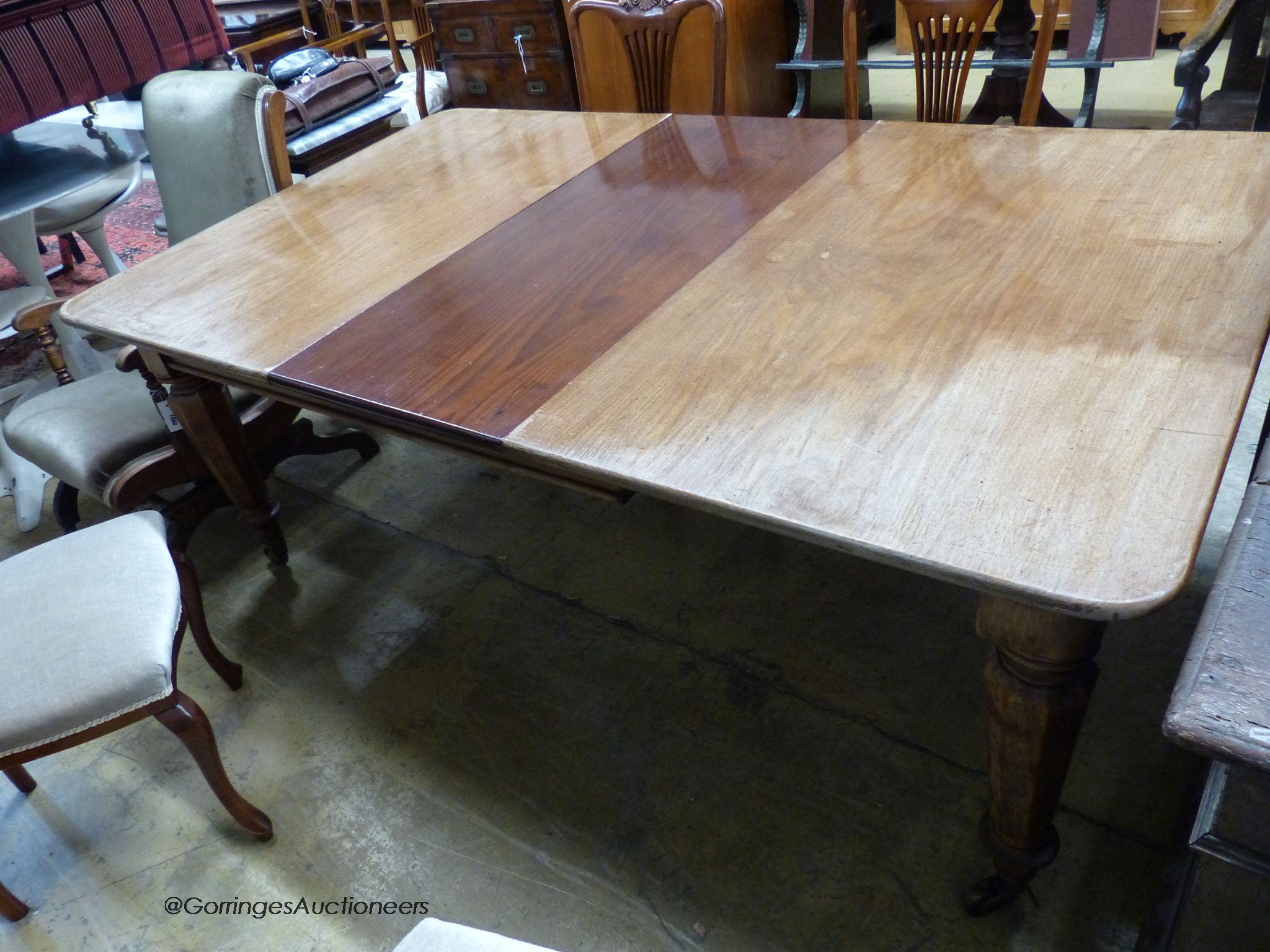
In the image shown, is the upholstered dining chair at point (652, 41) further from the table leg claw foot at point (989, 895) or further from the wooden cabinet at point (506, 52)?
the table leg claw foot at point (989, 895)

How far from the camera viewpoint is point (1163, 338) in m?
0.97

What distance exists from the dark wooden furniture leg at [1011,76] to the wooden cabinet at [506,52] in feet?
5.16

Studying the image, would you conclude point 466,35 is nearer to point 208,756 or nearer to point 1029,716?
point 208,756

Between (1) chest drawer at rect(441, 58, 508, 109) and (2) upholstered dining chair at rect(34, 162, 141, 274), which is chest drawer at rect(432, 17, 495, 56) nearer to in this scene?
(1) chest drawer at rect(441, 58, 508, 109)

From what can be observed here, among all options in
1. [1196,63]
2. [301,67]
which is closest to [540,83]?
[301,67]

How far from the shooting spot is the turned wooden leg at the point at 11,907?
1409mm

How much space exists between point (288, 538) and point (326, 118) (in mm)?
1870

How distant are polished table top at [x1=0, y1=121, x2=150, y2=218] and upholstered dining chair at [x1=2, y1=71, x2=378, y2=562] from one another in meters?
0.49

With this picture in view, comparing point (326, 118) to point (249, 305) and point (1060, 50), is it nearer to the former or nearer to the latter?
point (249, 305)

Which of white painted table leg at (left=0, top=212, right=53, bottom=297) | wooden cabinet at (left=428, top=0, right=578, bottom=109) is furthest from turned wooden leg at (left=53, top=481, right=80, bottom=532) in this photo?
wooden cabinet at (left=428, top=0, right=578, bottom=109)

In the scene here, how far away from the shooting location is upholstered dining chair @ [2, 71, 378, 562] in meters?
1.83

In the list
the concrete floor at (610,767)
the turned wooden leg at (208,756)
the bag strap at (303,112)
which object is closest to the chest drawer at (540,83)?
the bag strap at (303,112)

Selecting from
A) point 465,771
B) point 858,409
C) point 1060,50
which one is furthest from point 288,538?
point 1060,50

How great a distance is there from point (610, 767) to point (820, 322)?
2.74 ft
